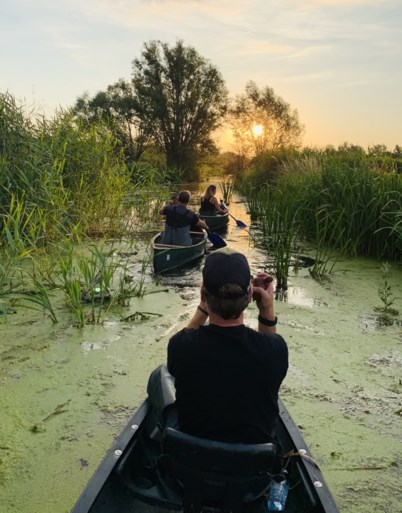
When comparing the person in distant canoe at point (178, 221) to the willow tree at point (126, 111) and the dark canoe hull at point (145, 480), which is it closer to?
the dark canoe hull at point (145, 480)

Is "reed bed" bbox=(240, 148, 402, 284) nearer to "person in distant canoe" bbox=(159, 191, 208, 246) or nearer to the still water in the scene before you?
"person in distant canoe" bbox=(159, 191, 208, 246)

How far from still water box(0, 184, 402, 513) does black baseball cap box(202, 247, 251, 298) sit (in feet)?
4.43

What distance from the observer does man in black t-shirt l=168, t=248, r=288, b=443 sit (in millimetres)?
1610

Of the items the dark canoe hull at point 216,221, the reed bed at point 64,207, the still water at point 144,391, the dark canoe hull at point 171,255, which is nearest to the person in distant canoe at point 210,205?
the dark canoe hull at point 216,221

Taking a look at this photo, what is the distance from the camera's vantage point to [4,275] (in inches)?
158

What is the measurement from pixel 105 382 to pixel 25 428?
682mm

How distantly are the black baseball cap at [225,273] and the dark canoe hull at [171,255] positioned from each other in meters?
4.64

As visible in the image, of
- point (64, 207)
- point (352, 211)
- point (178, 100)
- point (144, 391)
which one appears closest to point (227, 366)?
point (144, 391)

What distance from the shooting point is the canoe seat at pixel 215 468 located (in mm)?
1540

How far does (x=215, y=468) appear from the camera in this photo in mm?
1572

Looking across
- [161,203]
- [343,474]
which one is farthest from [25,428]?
[161,203]

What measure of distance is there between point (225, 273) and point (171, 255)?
Result: 16.2 ft

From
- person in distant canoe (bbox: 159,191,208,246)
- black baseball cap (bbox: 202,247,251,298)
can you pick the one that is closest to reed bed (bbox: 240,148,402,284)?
person in distant canoe (bbox: 159,191,208,246)

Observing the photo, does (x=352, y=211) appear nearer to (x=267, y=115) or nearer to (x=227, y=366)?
(x=227, y=366)
